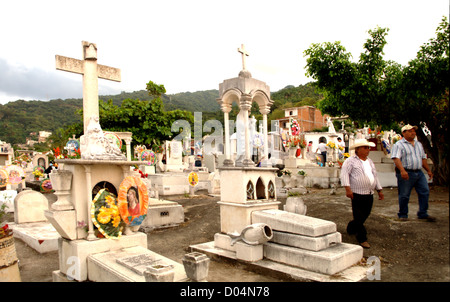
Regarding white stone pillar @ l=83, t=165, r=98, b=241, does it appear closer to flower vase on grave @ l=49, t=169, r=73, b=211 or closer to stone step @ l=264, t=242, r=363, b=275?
flower vase on grave @ l=49, t=169, r=73, b=211

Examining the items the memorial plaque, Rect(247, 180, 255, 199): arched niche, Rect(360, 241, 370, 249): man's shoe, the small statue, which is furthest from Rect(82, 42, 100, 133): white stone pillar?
Rect(360, 241, 370, 249): man's shoe

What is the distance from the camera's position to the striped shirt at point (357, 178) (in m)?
5.40

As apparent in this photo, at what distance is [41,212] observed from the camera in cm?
929

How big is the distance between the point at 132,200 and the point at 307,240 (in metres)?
2.82

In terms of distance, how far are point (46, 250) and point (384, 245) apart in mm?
6859

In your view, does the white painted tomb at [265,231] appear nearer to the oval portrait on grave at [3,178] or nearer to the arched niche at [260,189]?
Answer: the arched niche at [260,189]

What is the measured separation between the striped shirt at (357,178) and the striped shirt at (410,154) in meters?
0.67

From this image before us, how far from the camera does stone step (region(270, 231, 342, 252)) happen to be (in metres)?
4.90

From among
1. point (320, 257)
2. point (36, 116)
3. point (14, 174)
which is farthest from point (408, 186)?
point (36, 116)

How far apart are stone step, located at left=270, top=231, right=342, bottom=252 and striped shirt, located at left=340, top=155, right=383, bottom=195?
0.89m

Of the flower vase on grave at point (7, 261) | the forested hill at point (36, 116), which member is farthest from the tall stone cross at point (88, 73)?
the forested hill at point (36, 116)

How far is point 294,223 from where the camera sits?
5.22m

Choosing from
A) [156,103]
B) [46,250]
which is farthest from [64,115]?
[46,250]
